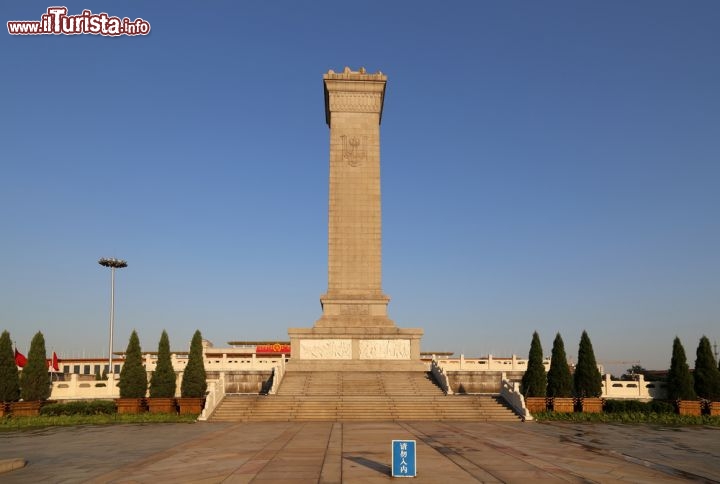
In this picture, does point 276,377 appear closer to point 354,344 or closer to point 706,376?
point 354,344

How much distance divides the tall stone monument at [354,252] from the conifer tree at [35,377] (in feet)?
53.3

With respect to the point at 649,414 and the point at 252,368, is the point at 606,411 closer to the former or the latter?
the point at 649,414

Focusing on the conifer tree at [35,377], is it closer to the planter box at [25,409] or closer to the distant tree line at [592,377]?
the planter box at [25,409]

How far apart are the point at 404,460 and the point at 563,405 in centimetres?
1933

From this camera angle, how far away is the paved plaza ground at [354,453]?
13.5m

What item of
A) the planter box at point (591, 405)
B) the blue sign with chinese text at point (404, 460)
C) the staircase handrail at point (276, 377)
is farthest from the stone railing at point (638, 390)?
the blue sign with chinese text at point (404, 460)

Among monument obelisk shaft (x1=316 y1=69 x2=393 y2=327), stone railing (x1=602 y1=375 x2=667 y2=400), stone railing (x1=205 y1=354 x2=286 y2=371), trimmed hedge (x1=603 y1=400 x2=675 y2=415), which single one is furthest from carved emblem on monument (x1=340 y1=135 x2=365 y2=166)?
trimmed hedge (x1=603 y1=400 x2=675 y2=415)

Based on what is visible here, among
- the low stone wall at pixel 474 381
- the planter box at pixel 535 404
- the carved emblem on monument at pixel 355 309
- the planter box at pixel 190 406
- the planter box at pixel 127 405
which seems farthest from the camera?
the carved emblem on monument at pixel 355 309

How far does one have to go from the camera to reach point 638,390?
36000mm

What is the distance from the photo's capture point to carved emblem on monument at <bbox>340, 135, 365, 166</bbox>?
4850 centimetres

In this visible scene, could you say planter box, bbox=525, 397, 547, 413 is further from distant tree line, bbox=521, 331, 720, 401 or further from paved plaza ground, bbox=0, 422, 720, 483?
paved plaza ground, bbox=0, 422, 720, 483

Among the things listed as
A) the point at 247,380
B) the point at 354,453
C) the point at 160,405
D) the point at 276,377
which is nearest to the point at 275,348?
the point at 247,380

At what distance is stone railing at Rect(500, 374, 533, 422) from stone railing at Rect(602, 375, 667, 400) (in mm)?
8824

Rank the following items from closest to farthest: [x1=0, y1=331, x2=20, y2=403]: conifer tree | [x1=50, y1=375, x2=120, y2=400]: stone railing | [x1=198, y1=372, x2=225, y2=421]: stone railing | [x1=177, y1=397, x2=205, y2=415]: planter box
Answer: [x1=198, y1=372, x2=225, y2=421]: stone railing → [x1=177, y1=397, x2=205, y2=415]: planter box → [x1=0, y1=331, x2=20, y2=403]: conifer tree → [x1=50, y1=375, x2=120, y2=400]: stone railing
